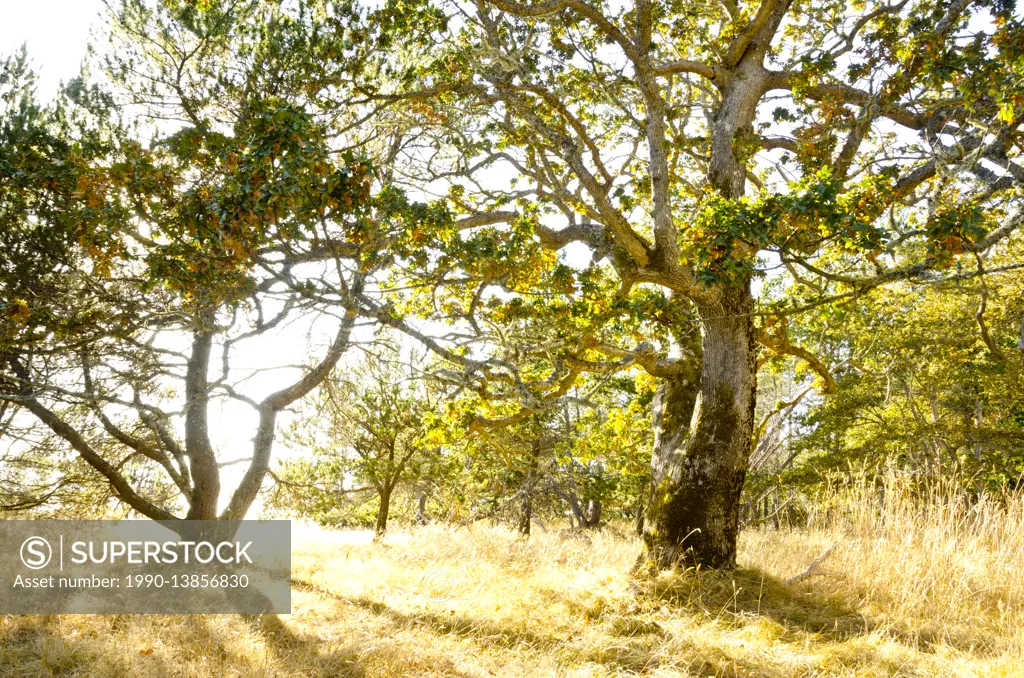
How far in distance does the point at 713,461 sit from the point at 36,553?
24.2ft

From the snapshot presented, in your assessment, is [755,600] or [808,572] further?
[808,572]

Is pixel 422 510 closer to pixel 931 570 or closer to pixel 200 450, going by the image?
pixel 200 450

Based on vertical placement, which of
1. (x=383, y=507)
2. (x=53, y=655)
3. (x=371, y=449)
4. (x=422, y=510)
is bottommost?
(x=422, y=510)

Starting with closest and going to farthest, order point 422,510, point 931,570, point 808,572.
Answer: point 931,570 < point 808,572 < point 422,510

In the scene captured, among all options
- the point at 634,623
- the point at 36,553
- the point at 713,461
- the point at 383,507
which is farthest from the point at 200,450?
the point at 713,461

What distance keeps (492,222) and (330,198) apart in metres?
2.87

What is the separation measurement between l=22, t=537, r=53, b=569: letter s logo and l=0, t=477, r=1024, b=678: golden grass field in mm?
2109

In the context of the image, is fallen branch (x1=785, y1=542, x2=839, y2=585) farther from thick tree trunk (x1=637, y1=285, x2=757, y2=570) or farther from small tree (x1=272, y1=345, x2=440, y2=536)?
small tree (x1=272, y1=345, x2=440, y2=536)

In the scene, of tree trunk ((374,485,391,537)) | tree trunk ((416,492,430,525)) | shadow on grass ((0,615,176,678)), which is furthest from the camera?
tree trunk ((416,492,430,525))

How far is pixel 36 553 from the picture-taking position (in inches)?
240

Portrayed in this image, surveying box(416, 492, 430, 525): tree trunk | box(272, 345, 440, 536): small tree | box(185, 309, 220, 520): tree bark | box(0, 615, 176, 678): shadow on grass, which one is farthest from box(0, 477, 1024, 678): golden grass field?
box(416, 492, 430, 525): tree trunk

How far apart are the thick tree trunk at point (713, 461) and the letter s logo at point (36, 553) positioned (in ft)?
20.9

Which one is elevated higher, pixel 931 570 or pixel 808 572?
pixel 931 570

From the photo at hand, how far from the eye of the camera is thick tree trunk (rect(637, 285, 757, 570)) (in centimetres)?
525
